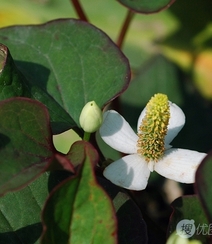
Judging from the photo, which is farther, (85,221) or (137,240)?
(137,240)

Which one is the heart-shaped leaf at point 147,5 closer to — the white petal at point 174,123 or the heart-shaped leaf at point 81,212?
the white petal at point 174,123

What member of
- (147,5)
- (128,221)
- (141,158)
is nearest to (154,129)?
(141,158)

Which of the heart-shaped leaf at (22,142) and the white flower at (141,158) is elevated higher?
the heart-shaped leaf at (22,142)

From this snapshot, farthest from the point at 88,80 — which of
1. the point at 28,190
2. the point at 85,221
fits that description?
the point at 85,221

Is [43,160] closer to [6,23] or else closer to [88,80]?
[88,80]

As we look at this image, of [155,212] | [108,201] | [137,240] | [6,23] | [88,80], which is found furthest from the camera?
[6,23]

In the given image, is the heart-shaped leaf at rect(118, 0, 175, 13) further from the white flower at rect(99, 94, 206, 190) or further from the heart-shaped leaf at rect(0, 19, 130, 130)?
the white flower at rect(99, 94, 206, 190)

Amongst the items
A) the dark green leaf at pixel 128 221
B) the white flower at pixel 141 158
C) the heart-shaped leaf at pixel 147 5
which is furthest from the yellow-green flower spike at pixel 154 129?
the heart-shaped leaf at pixel 147 5

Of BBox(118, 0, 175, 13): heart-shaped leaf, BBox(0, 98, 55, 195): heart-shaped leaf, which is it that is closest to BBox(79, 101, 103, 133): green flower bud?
BBox(0, 98, 55, 195): heart-shaped leaf
